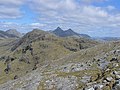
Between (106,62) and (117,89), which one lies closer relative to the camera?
(117,89)

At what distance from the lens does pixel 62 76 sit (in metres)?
55.2

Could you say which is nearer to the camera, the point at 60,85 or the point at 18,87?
the point at 60,85

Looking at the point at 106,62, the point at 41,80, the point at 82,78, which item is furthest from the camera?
the point at 41,80

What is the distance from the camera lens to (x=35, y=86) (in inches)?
2162

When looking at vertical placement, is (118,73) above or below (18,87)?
above

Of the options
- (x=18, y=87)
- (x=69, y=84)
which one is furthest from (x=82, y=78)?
(x=18, y=87)

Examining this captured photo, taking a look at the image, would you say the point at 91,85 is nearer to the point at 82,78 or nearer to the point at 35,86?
the point at 82,78

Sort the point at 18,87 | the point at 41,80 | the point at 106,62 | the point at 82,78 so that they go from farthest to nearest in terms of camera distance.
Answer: the point at 18,87 < the point at 41,80 < the point at 106,62 < the point at 82,78

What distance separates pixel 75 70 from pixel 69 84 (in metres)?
9.77

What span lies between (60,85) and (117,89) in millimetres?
18588

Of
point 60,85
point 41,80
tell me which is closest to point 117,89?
point 60,85

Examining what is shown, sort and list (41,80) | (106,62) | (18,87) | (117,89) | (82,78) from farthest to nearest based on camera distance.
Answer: (18,87), (41,80), (106,62), (82,78), (117,89)

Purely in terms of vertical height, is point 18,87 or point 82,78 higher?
point 82,78

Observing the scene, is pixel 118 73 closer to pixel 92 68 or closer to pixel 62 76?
pixel 92 68
